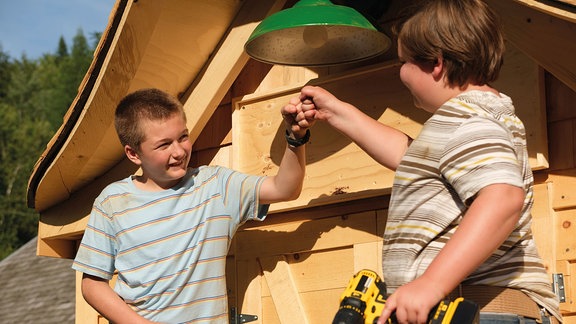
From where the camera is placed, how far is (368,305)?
129 inches

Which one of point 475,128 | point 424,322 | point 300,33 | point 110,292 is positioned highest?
point 300,33

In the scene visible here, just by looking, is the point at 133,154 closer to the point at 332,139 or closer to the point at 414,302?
the point at 332,139

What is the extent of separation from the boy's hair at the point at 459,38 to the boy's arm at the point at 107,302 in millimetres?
1964

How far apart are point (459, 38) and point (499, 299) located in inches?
35.6

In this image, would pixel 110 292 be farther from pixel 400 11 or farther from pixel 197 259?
pixel 400 11

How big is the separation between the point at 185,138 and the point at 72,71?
5005 centimetres

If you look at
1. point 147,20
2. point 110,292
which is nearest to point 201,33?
point 147,20

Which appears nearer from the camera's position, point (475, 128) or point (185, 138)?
point (475, 128)

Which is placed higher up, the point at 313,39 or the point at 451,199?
the point at 313,39

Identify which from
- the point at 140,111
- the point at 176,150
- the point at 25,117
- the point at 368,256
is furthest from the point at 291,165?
the point at 25,117

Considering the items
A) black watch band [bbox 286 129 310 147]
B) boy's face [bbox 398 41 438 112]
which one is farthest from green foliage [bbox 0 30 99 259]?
boy's face [bbox 398 41 438 112]

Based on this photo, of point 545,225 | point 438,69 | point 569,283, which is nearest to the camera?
point 438,69

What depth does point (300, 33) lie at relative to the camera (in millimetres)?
4926

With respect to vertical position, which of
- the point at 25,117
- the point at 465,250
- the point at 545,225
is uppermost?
the point at 25,117
